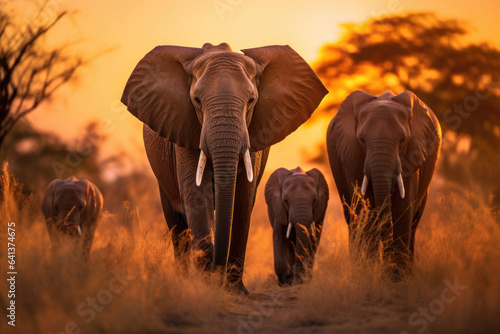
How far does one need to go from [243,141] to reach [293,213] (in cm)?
464

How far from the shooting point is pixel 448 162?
2117cm

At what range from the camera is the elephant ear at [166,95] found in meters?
7.80

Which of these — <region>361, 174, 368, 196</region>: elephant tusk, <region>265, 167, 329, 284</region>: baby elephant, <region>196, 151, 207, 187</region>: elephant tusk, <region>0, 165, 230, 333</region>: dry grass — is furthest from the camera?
<region>265, 167, 329, 284</region>: baby elephant

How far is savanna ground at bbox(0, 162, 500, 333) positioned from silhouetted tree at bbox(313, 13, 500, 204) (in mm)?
13598

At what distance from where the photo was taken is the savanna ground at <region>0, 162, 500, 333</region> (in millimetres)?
5926

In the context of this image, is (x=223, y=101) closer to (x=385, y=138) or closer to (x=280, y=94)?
(x=280, y=94)

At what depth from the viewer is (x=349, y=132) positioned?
31.0ft

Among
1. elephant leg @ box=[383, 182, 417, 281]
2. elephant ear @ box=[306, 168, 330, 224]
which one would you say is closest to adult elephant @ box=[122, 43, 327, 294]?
elephant leg @ box=[383, 182, 417, 281]

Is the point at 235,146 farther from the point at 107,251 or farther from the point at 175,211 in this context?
the point at 175,211

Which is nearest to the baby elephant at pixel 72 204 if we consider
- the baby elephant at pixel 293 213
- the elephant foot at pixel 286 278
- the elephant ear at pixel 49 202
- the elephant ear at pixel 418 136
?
the elephant ear at pixel 49 202

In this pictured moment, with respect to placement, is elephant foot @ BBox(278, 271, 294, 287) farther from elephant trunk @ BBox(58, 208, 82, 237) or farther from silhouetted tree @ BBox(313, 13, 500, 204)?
silhouetted tree @ BBox(313, 13, 500, 204)

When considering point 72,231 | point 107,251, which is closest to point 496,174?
point 72,231

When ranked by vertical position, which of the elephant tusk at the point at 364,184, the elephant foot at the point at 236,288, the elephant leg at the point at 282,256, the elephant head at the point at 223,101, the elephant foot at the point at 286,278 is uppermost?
the elephant head at the point at 223,101

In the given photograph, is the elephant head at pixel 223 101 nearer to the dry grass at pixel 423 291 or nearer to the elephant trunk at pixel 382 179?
the elephant trunk at pixel 382 179
